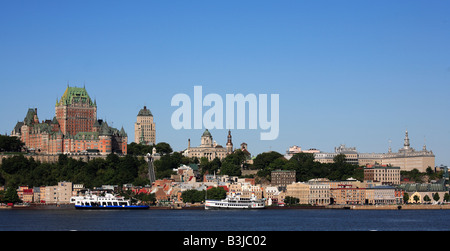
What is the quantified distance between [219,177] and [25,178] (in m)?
28.2

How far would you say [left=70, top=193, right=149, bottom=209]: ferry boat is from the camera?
95.2 metres

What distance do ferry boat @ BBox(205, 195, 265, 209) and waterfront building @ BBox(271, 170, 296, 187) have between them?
73.5ft

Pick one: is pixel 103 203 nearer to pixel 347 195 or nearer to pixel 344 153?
pixel 347 195

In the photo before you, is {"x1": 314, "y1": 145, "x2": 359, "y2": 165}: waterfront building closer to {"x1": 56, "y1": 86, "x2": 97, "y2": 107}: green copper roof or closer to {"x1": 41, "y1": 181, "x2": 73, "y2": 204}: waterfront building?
{"x1": 56, "y1": 86, "x2": 97, "y2": 107}: green copper roof

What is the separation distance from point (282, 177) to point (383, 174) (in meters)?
17.3

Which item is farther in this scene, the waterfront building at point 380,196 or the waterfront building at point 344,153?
the waterfront building at point 344,153

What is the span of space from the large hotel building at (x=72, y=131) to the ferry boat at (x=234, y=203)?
40291 millimetres

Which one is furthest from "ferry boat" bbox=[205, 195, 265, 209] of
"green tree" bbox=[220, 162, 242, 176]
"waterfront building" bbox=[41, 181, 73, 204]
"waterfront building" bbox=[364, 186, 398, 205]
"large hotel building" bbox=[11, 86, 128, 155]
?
"large hotel building" bbox=[11, 86, 128, 155]

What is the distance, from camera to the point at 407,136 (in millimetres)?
159875

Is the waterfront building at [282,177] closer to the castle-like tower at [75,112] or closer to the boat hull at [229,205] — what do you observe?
the boat hull at [229,205]

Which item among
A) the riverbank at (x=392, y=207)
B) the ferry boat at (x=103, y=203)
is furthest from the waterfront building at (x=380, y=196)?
the ferry boat at (x=103, y=203)

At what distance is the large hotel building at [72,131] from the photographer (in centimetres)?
13112

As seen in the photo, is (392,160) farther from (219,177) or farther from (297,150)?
(219,177)
